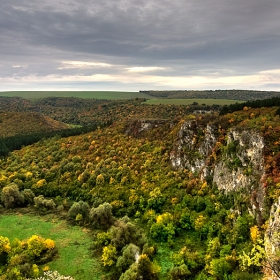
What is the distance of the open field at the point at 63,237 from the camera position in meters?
56.9

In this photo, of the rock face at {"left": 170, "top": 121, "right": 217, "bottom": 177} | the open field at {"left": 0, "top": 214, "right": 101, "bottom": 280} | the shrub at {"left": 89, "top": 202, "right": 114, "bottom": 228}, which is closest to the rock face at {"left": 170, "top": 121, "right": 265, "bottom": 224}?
the rock face at {"left": 170, "top": 121, "right": 217, "bottom": 177}

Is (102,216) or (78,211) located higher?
(102,216)

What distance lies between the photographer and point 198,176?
81.2 metres

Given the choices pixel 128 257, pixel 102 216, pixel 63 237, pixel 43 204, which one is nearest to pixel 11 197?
pixel 43 204

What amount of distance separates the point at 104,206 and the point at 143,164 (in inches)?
957

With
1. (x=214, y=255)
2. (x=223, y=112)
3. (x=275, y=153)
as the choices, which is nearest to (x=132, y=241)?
(x=214, y=255)

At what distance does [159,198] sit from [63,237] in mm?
27765

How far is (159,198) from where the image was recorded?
3063 inches

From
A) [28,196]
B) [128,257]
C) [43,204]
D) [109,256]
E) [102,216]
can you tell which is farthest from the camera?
[28,196]

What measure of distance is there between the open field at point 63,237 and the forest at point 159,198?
23.8 inches

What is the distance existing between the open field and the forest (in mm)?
604

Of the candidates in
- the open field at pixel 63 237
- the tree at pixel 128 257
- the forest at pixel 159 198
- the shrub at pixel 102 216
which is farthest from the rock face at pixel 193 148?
the open field at pixel 63 237

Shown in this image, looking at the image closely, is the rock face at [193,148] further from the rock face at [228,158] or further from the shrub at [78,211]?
the shrub at [78,211]

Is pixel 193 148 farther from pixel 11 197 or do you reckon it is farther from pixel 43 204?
pixel 11 197
